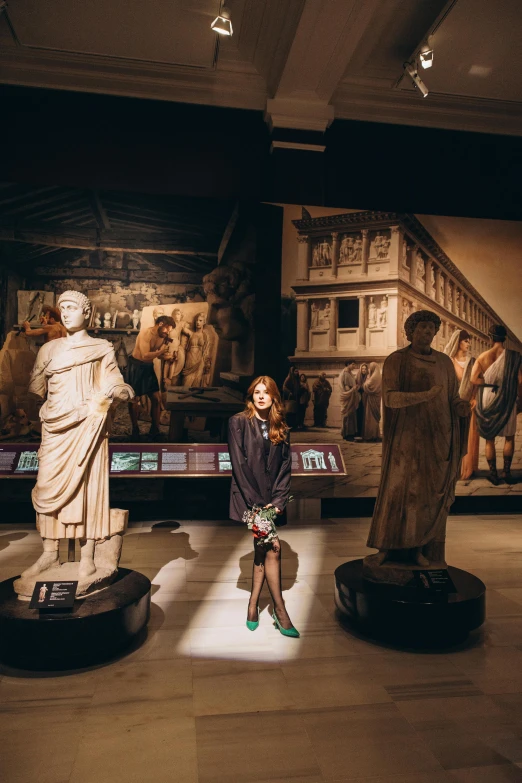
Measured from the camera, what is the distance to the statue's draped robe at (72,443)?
368cm

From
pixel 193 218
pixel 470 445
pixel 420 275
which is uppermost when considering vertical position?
pixel 193 218

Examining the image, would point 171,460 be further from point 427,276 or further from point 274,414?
point 427,276

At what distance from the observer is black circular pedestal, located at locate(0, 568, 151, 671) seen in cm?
323

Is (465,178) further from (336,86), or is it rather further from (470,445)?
(470,445)

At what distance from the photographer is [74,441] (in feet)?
12.1

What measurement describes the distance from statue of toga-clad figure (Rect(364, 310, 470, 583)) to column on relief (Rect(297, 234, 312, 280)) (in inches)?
127

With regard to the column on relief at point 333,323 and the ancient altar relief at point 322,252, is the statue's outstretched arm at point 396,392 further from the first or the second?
the ancient altar relief at point 322,252

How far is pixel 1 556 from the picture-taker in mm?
5383

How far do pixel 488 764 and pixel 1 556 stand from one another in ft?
15.2

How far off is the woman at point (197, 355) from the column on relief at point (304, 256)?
1.42 m

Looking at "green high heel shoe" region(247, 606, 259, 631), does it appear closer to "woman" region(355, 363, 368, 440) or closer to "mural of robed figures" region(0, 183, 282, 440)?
"mural of robed figures" region(0, 183, 282, 440)

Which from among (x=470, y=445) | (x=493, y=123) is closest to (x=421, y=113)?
(x=493, y=123)

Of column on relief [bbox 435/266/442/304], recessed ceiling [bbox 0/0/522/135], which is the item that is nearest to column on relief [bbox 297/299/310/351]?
column on relief [bbox 435/266/442/304]

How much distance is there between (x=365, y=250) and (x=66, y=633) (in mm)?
5791
